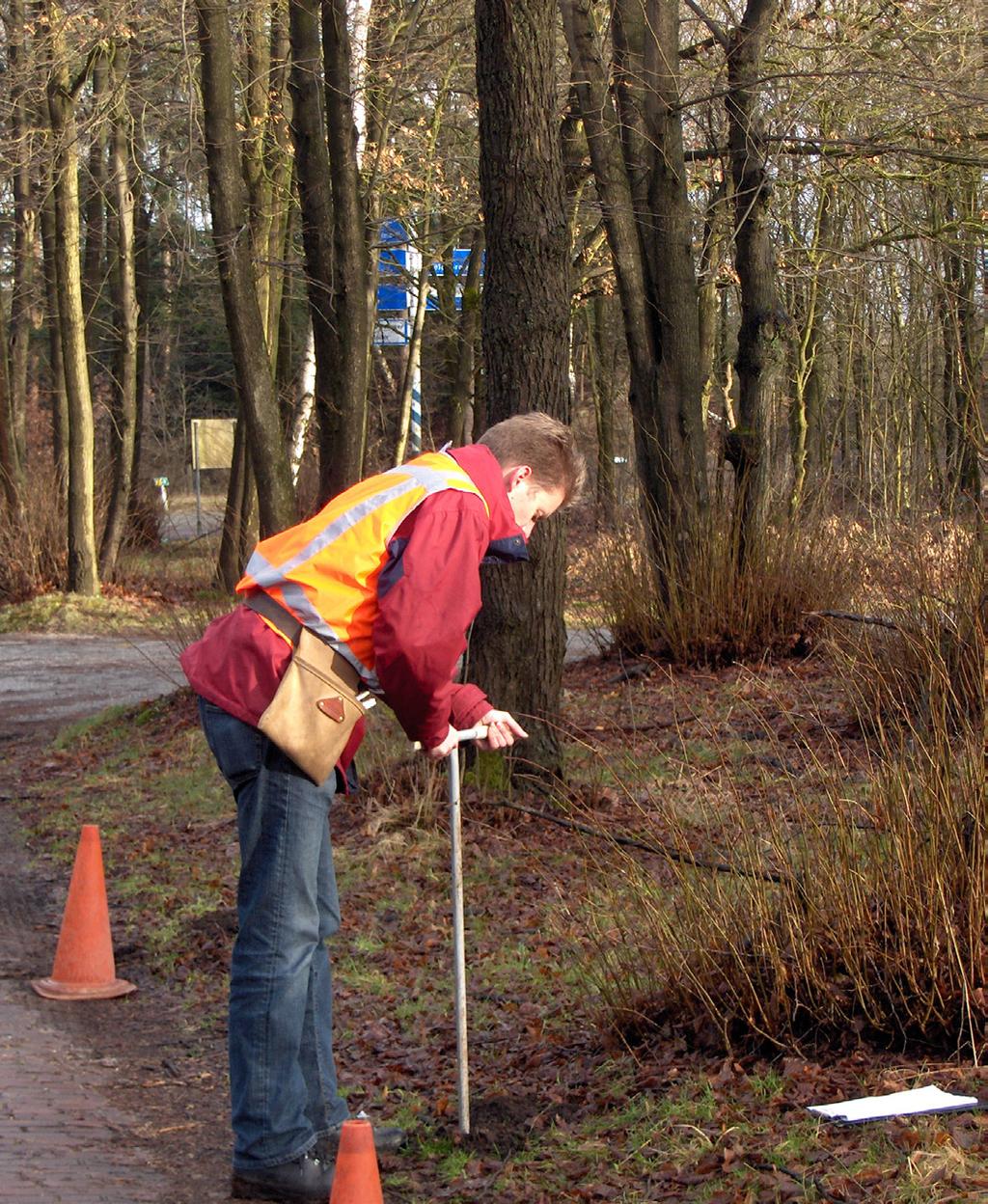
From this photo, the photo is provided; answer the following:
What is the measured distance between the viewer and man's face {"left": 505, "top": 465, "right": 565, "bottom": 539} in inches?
169

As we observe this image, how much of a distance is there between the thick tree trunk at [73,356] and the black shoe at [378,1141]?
674 inches

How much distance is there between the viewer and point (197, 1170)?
4.57 meters

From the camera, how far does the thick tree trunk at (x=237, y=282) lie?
12.5m

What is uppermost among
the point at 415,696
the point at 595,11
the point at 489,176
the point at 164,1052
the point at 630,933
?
the point at 595,11

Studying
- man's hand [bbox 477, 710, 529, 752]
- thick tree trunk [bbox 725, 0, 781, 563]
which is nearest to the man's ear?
man's hand [bbox 477, 710, 529, 752]

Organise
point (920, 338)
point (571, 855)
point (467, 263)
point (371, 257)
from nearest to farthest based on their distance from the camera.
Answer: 1. point (571, 855)
2. point (920, 338)
3. point (371, 257)
4. point (467, 263)

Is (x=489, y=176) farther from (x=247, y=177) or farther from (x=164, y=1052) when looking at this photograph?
(x=247, y=177)

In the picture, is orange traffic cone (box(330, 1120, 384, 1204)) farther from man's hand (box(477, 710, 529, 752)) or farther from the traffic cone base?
the traffic cone base

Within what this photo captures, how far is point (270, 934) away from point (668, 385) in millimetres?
9181

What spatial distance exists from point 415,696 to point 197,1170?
5.47 ft

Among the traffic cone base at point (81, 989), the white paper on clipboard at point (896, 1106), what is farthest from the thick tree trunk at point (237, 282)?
the white paper on clipboard at point (896, 1106)

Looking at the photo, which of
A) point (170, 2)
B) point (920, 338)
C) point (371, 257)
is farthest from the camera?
point (371, 257)

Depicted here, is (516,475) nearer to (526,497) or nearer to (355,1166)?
(526,497)

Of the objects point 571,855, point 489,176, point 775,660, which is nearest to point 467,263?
point 775,660
